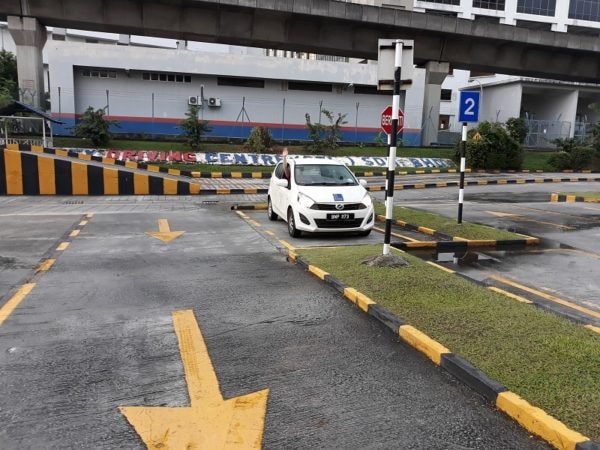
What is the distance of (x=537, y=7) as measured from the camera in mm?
56438

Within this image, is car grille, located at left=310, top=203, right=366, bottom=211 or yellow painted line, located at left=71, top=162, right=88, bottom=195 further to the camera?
yellow painted line, located at left=71, top=162, right=88, bottom=195

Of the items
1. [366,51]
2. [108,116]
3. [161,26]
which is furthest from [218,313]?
[108,116]

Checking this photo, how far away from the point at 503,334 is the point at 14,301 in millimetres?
5598

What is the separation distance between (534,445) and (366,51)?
29892 millimetres

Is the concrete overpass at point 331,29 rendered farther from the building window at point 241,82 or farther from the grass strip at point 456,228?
the grass strip at point 456,228

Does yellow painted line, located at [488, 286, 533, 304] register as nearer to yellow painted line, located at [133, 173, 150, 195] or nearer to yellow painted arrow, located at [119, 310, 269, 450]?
yellow painted arrow, located at [119, 310, 269, 450]

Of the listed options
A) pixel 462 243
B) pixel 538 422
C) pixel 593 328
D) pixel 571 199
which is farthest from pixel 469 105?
pixel 571 199

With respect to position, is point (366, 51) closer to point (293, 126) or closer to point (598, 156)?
point (293, 126)

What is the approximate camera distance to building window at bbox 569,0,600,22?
5775cm

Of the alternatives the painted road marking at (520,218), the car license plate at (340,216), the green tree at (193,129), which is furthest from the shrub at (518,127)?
the car license plate at (340,216)

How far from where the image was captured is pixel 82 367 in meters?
4.43

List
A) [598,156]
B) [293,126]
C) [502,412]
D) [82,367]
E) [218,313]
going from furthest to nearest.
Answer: [293,126], [598,156], [218,313], [82,367], [502,412]

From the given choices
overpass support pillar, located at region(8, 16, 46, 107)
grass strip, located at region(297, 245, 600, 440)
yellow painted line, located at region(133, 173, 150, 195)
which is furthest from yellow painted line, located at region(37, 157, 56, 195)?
grass strip, located at region(297, 245, 600, 440)

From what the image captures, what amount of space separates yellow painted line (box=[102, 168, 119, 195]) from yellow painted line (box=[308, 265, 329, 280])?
13.4m
